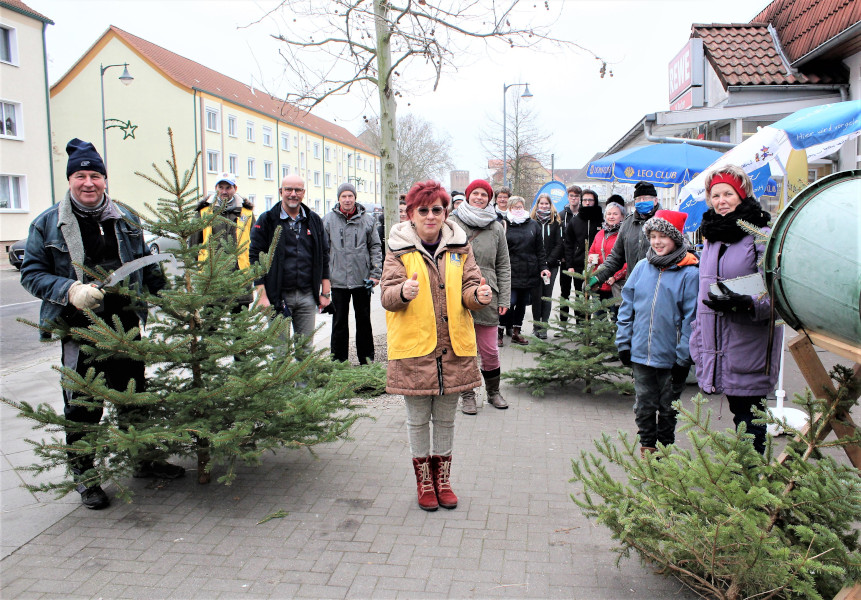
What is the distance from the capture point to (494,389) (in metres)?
6.11

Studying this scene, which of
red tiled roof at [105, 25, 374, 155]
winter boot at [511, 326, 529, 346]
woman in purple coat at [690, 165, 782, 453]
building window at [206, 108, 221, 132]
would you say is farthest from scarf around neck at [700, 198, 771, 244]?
building window at [206, 108, 221, 132]

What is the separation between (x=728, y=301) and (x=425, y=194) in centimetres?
180

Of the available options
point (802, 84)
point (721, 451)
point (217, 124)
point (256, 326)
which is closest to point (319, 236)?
point (256, 326)

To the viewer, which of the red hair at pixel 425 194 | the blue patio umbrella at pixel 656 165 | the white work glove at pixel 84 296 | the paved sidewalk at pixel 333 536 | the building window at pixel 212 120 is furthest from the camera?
the building window at pixel 212 120

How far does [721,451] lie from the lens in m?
2.60

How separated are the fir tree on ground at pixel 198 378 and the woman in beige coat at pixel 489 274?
2.19 meters

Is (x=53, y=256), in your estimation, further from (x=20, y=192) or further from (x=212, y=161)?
(x=212, y=161)

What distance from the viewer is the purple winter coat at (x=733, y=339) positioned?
12.4 ft

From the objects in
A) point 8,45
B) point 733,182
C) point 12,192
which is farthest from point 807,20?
point 8,45

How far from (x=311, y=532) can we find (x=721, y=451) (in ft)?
7.10

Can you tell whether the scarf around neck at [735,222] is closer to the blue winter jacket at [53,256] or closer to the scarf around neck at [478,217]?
the scarf around neck at [478,217]

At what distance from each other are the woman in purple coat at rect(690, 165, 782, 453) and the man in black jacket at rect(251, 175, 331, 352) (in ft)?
12.2

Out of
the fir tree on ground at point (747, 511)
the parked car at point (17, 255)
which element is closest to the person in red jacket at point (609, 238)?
the fir tree on ground at point (747, 511)

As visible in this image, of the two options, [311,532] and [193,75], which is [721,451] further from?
[193,75]
